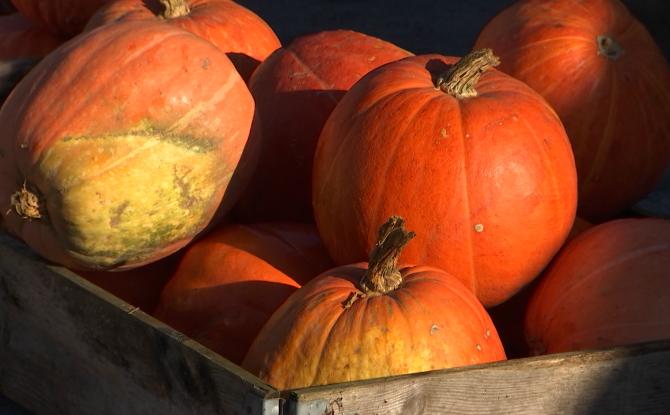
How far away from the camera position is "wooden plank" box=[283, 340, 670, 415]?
69.6 inches

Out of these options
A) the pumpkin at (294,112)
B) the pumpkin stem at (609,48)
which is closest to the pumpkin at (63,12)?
the pumpkin at (294,112)

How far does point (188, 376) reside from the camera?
1.97m

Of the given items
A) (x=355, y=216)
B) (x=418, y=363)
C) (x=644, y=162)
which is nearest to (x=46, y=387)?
(x=355, y=216)

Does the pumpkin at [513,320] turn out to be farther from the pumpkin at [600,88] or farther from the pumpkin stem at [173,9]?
the pumpkin stem at [173,9]

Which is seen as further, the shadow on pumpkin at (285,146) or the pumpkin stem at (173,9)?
the pumpkin stem at (173,9)

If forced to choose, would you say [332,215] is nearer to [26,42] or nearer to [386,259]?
[386,259]

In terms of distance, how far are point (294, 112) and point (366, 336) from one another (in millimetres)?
933

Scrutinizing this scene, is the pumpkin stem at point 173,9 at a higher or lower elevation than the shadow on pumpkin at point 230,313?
higher

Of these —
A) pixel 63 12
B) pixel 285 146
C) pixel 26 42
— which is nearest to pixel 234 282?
pixel 285 146

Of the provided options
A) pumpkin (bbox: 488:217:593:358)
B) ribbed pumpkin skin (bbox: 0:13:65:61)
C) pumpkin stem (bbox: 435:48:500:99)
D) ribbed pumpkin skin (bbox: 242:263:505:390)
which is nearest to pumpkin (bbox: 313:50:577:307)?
pumpkin stem (bbox: 435:48:500:99)

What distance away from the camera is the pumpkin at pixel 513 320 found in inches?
97.1

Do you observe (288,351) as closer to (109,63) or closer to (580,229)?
(109,63)

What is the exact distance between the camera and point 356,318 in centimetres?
194

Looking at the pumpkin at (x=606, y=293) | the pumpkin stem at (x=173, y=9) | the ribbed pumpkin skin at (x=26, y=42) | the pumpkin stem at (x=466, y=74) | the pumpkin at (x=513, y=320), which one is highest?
the pumpkin stem at (x=466, y=74)
